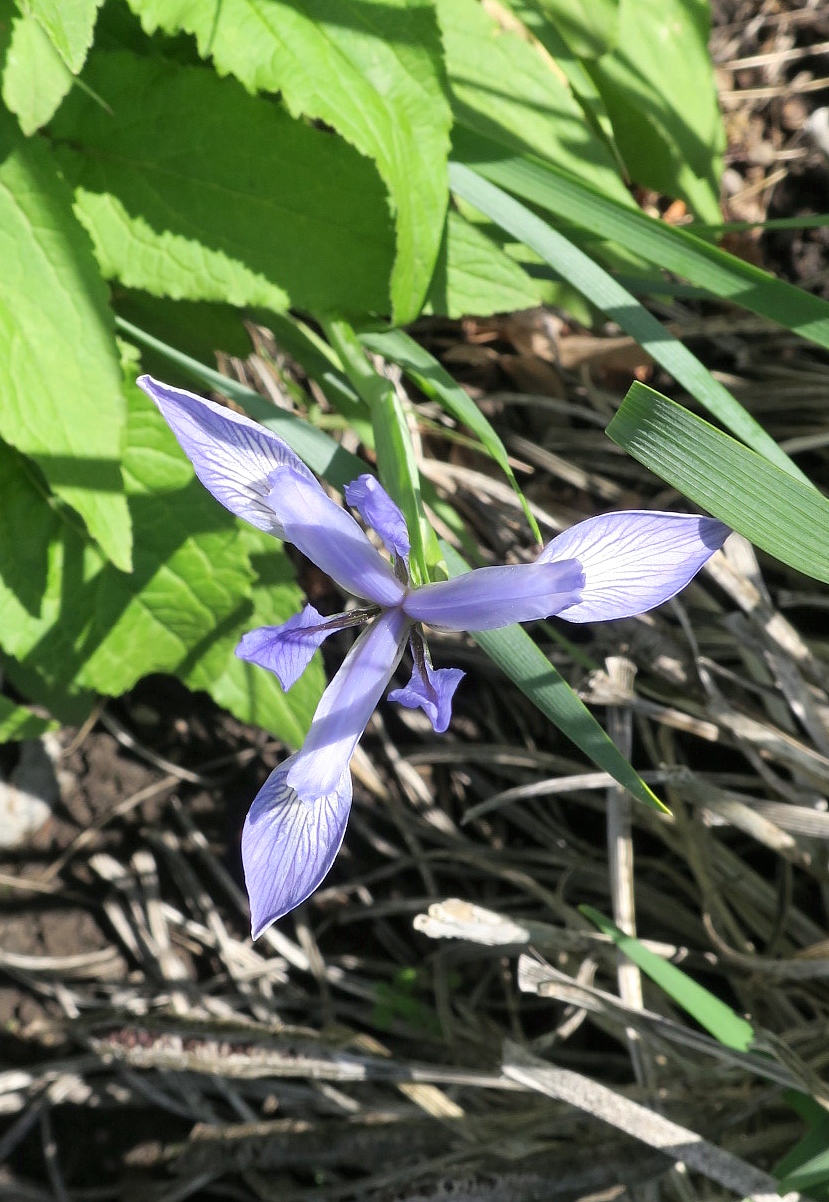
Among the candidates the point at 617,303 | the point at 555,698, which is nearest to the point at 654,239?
the point at 617,303

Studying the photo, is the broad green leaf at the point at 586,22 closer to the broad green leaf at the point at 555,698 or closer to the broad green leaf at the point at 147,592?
the broad green leaf at the point at 147,592

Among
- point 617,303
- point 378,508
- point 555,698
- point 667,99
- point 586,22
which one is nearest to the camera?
point 378,508

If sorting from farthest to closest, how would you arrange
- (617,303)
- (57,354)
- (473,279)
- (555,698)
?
(473,279)
(617,303)
(57,354)
(555,698)

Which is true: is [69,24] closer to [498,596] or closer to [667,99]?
[498,596]

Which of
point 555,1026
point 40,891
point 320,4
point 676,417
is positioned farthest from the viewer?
point 40,891

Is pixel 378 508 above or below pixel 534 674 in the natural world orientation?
above

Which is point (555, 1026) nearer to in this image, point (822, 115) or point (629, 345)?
point (629, 345)

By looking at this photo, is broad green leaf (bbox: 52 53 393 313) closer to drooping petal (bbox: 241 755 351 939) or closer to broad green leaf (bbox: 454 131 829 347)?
broad green leaf (bbox: 454 131 829 347)

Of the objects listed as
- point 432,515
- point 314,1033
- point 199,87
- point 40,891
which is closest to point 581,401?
point 432,515
